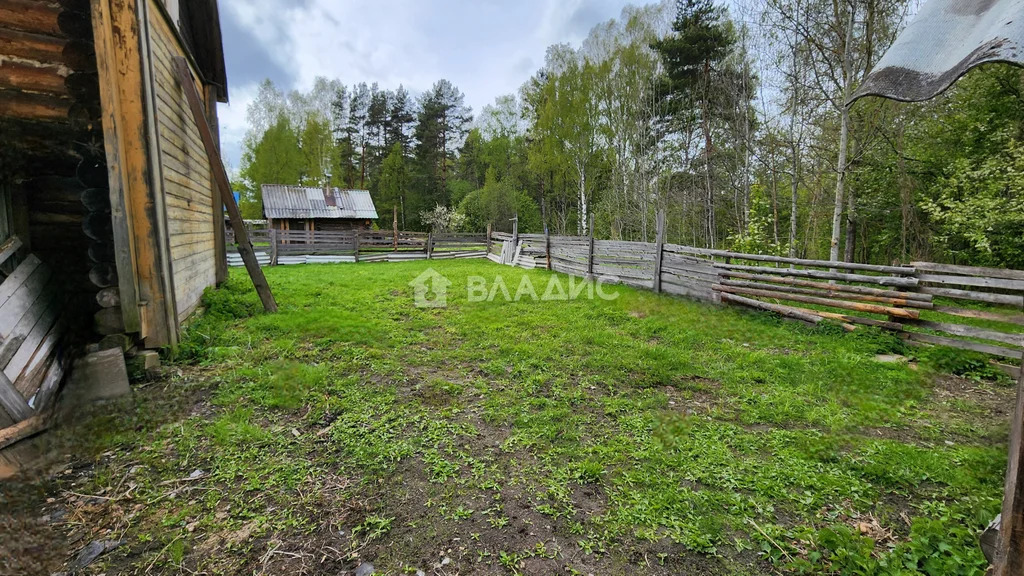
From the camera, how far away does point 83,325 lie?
3.85m

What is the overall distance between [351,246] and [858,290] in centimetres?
1677

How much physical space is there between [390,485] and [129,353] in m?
3.13

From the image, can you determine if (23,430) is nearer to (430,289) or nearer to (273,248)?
(430,289)

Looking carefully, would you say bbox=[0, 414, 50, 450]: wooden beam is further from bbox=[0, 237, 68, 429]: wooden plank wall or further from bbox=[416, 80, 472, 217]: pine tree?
bbox=[416, 80, 472, 217]: pine tree

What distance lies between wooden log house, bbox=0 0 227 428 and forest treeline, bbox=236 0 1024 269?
10074mm

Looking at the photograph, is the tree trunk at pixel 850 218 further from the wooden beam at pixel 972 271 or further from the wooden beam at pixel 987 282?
the wooden beam at pixel 987 282

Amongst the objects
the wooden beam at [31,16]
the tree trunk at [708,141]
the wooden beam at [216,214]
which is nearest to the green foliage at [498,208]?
the tree trunk at [708,141]

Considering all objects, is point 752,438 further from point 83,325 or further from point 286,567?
point 83,325

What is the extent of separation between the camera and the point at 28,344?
2908mm

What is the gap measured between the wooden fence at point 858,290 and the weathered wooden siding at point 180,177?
288 inches

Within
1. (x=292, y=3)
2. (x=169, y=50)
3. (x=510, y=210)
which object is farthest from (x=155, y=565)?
(x=292, y=3)

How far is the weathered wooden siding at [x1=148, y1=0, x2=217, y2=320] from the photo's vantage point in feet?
14.4

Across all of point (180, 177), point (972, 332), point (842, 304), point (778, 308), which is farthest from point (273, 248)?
point (972, 332)

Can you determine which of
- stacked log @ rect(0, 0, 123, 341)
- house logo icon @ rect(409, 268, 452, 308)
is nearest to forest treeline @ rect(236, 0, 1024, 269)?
house logo icon @ rect(409, 268, 452, 308)
